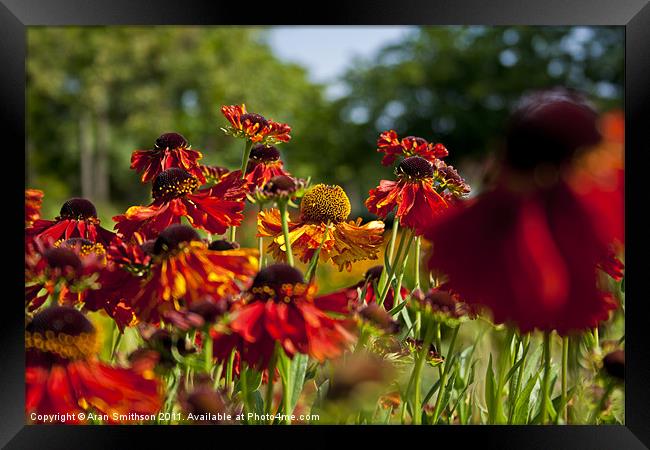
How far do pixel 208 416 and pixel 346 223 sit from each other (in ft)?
0.99

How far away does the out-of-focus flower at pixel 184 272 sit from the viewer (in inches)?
21.9

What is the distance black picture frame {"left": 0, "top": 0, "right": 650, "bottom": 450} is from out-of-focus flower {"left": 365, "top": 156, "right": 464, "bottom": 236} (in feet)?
0.55

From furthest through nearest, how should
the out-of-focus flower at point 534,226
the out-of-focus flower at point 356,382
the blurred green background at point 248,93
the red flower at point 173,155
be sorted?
1. the blurred green background at point 248,93
2. the red flower at point 173,155
3. the out-of-focus flower at point 356,382
4. the out-of-focus flower at point 534,226

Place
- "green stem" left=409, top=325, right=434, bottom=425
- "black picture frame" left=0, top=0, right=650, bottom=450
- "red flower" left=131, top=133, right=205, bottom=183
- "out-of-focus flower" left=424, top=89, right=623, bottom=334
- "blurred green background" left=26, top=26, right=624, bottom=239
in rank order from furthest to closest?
"blurred green background" left=26, top=26, right=624, bottom=239
"red flower" left=131, top=133, right=205, bottom=183
"black picture frame" left=0, top=0, right=650, bottom=450
"green stem" left=409, top=325, right=434, bottom=425
"out-of-focus flower" left=424, top=89, right=623, bottom=334

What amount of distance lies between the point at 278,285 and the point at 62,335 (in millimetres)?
186

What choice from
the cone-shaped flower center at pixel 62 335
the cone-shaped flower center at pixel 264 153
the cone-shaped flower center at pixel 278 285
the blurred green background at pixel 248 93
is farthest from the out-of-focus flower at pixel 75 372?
the blurred green background at pixel 248 93

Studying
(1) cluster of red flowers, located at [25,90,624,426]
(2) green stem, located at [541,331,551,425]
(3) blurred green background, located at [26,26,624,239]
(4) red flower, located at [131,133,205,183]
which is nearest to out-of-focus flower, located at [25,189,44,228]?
(1) cluster of red flowers, located at [25,90,624,426]

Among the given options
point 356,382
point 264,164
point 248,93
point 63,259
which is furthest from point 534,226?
point 248,93

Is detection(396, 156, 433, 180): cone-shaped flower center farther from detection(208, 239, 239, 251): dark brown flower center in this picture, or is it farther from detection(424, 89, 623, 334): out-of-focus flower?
detection(424, 89, 623, 334): out-of-focus flower

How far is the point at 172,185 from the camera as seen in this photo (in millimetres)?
724

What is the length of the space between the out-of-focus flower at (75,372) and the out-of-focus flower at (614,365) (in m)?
0.42

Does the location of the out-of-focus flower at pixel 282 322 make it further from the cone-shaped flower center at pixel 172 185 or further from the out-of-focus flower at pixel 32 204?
the out-of-focus flower at pixel 32 204

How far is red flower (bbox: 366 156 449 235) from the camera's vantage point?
738 millimetres
